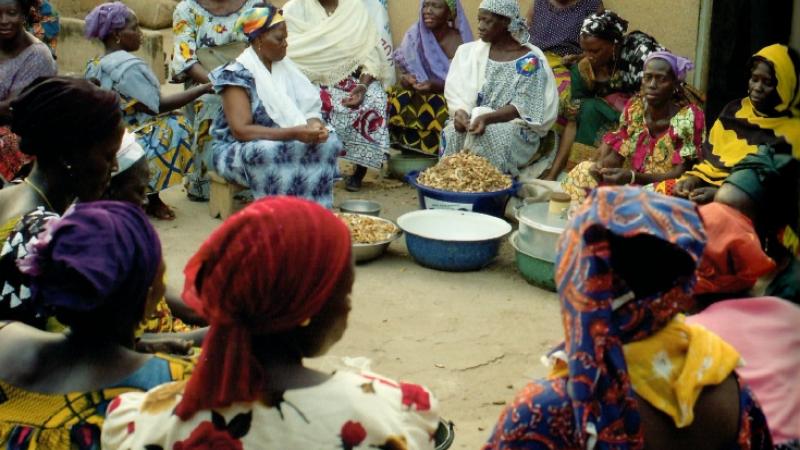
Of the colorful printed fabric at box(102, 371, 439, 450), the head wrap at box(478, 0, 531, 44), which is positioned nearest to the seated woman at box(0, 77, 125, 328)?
the colorful printed fabric at box(102, 371, 439, 450)

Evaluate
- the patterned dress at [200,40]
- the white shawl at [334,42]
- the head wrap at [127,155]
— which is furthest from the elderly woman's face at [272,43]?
the head wrap at [127,155]

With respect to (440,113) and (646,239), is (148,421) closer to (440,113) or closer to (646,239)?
(646,239)

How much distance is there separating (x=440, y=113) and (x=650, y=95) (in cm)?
215

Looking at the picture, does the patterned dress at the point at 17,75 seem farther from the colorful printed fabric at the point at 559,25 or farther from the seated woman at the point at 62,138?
the colorful printed fabric at the point at 559,25

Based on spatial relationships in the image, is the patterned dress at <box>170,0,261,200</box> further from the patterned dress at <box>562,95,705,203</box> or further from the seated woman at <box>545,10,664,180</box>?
the patterned dress at <box>562,95,705,203</box>

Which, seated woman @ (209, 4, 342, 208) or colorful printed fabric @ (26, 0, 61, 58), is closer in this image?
seated woman @ (209, 4, 342, 208)

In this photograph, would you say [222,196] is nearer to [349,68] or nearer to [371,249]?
[371,249]

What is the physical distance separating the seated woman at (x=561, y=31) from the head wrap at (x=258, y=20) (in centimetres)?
221

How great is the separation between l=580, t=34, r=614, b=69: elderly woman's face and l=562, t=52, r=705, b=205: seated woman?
0.78 m

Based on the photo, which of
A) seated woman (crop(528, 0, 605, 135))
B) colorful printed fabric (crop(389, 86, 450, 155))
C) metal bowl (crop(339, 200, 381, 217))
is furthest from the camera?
colorful printed fabric (crop(389, 86, 450, 155))

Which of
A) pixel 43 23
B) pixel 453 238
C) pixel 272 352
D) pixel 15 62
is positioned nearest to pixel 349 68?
pixel 43 23

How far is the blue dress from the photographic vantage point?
619 centimetres

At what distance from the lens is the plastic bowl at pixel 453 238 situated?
5.61 metres

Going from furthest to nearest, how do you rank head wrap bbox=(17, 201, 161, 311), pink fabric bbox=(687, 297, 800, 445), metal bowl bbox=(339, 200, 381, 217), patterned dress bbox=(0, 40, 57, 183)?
metal bowl bbox=(339, 200, 381, 217)
patterned dress bbox=(0, 40, 57, 183)
pink fabric bbox=(687, 297, 800, 445)
head wrap bbox=(17, 201, 161, 311)
